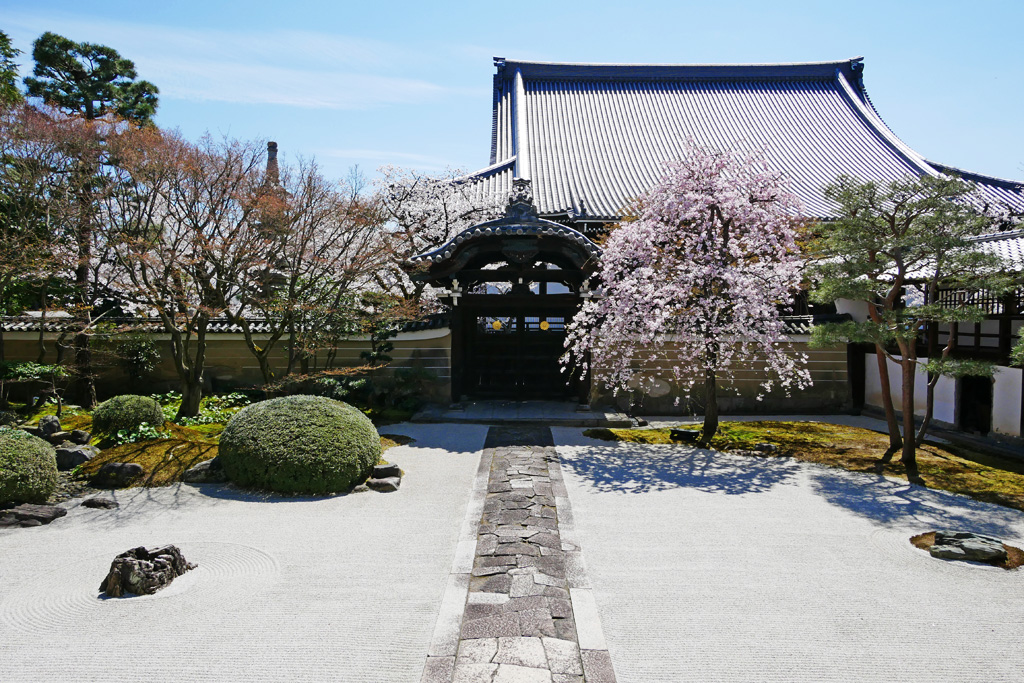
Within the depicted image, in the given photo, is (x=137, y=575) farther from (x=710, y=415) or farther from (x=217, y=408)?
(x=710, y=415)

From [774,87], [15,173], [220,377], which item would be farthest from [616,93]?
[15,173]

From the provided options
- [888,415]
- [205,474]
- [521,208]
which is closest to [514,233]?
[521,208]

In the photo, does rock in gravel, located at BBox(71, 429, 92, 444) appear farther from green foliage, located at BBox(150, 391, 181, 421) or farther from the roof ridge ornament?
the roof ridge ornament

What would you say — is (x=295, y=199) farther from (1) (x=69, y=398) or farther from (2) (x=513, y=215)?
(1) (x=69, y=398)

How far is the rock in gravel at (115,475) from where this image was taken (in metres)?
8.03

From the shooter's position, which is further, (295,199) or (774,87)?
(774,87)

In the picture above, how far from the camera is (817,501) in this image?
7.52 meters

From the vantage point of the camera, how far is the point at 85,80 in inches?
686

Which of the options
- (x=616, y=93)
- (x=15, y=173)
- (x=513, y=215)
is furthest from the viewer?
(x=616, y=93)

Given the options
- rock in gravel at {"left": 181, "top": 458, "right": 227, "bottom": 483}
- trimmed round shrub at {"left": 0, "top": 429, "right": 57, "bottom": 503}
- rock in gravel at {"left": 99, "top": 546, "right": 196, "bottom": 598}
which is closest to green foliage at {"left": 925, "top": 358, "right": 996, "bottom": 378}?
rock in gravel at {"left": 99, "top": 546, "right": 196, "bottom": 598}

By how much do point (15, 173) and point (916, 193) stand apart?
1453 centimetres

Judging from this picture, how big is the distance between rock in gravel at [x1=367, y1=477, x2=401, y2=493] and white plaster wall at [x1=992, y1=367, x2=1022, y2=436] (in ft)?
32.5

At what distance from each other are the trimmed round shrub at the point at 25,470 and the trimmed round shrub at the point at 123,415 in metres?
2.59

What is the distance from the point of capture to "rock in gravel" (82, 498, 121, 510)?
23.8 ft
